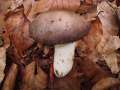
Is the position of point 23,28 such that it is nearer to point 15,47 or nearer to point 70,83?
point 15,47

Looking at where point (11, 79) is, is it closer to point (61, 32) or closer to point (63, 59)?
point (63, 59)

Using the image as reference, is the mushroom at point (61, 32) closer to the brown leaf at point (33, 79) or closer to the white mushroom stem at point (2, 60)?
the brown leaf at point (33, 79)

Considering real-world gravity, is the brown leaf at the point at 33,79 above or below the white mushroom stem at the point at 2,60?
below

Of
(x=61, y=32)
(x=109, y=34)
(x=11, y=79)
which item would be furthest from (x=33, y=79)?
(x=109, y=34)

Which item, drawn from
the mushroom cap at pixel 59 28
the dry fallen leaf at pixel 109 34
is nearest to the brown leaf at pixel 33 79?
the mushroom cap at pixel 59 28

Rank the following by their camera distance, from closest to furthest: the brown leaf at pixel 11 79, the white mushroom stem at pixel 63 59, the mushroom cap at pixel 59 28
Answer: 1. the mushroom cap at pixel 59 28
2. the white mushroom stem at pixel 63 59
3. the brown leaf at pixel 11 79

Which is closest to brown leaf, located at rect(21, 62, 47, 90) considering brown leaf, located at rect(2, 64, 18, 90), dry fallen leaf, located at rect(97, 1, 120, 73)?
brown leaf, located at rect(2, 64, 18, 90)

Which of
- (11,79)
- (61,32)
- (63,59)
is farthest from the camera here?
(11,79)

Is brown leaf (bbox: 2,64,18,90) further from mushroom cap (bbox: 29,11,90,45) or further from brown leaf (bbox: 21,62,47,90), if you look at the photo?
mushroom cap (bbox: 29,11,90,45)
